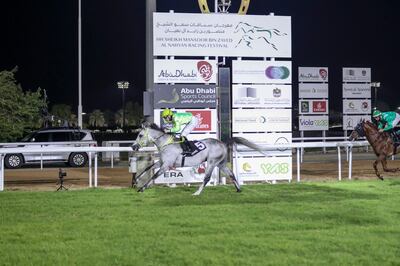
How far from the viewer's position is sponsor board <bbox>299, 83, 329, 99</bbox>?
28719 mm

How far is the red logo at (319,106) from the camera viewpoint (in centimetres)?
2900

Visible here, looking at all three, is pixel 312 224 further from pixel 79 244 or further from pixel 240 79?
pixel 240 79

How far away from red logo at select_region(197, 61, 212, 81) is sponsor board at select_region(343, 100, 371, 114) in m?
15.7

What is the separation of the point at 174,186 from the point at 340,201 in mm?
4931

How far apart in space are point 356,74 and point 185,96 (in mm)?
16559

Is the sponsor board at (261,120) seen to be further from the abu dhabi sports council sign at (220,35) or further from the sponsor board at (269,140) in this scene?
the abu dhabi sports council sign at (220,35)

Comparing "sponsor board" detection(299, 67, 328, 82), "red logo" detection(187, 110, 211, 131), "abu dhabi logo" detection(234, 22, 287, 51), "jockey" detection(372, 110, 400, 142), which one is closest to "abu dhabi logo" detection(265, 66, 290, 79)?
"abu dhabi logo" detection(234, 22, 287, 51)

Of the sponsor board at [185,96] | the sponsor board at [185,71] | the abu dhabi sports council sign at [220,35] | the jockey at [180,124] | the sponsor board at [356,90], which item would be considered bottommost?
the jockey at [180,124]

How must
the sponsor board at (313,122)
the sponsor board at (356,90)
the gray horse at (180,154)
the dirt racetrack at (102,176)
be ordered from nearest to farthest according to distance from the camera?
1. the gray horse at (180,154)
2. the dirt racetrack at (102,176)
3. the sponsor board at (313,122)
4. the sponsor board at (356,90)

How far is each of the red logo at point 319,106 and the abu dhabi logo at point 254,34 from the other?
13.9 metres

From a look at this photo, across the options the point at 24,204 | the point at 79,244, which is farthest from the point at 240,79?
the point at 79,244

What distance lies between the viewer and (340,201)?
10.7m

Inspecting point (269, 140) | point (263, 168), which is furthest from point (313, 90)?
point (263, 168)

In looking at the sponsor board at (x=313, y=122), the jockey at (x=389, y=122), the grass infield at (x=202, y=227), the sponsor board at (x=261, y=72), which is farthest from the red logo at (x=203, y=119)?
the sponsor board at (x=313, y=122)
